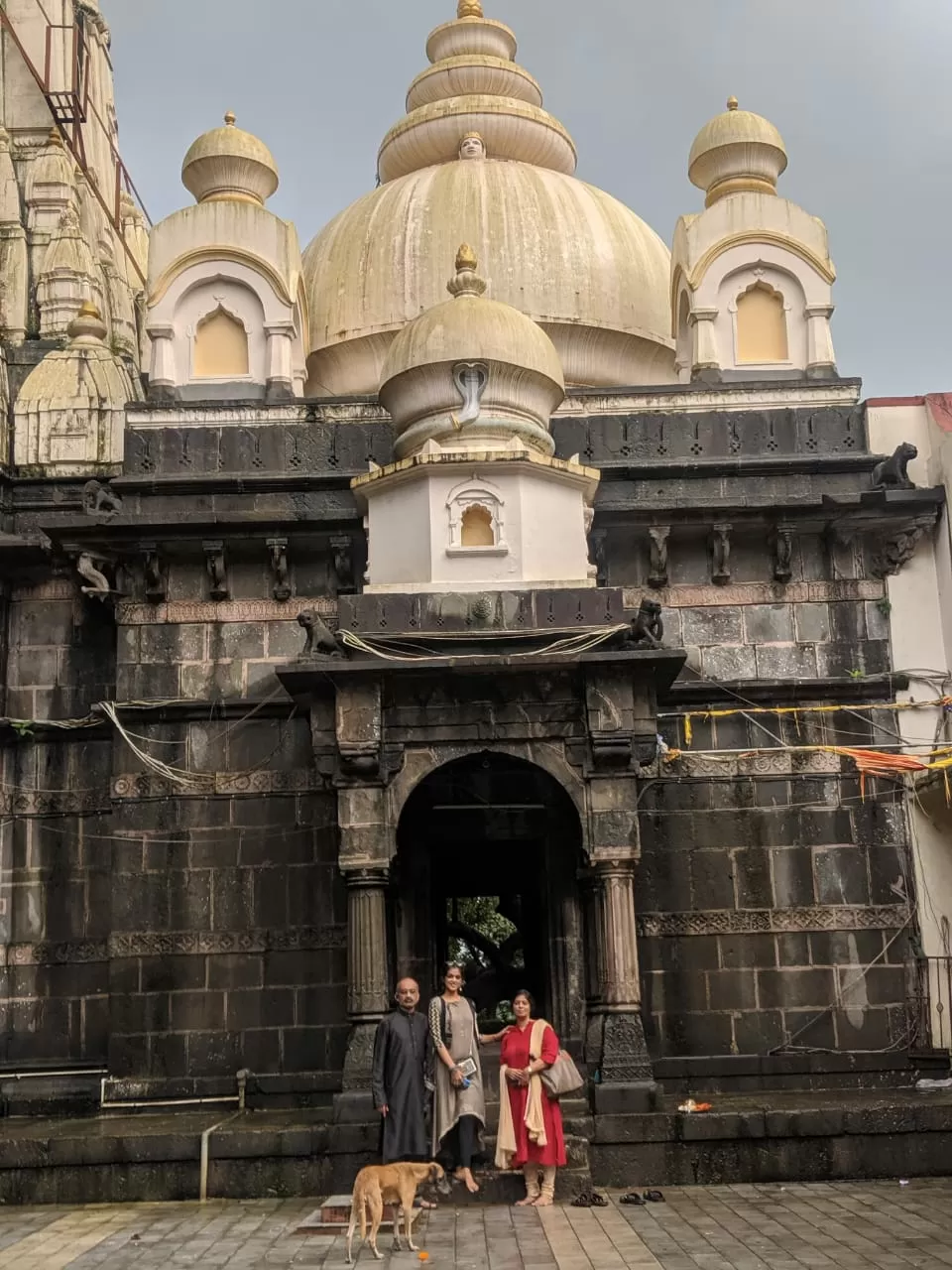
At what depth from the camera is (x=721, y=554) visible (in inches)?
648

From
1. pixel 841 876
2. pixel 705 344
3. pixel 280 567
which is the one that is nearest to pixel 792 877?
pixel 841 876

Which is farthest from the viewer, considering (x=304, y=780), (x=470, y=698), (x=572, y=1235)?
(x=304, y=780)

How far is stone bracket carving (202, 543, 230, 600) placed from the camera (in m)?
16.4

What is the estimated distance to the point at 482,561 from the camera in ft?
49.7

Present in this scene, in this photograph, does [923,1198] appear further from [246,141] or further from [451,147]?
[451,147]

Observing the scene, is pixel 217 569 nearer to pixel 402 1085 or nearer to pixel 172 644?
pixel 172 644

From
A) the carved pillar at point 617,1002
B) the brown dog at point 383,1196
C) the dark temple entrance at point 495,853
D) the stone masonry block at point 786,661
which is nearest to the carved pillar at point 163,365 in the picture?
the dark temple entrance at point 495,853

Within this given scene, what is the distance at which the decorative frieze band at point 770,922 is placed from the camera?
15.5 meters

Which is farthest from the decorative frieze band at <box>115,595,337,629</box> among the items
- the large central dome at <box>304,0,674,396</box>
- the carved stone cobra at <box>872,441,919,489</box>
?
the carved stone cobra at <box>872,441,919,489</box>

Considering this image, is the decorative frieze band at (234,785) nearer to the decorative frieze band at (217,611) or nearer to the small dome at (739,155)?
the decorative frieze band at (217,611)

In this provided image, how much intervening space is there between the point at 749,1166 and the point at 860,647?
20.1 feet

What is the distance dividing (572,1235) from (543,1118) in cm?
109

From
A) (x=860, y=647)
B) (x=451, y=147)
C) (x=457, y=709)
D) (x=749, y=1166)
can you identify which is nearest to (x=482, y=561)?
(x=457, y=709)

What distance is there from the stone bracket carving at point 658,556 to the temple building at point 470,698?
4 cm
